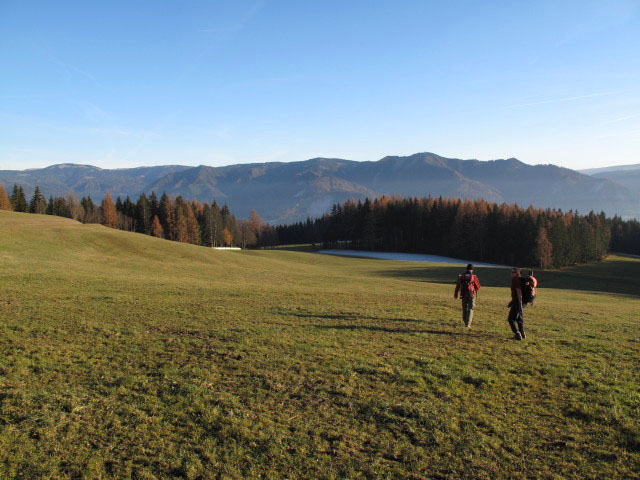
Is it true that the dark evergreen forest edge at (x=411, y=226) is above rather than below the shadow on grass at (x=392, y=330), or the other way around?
above

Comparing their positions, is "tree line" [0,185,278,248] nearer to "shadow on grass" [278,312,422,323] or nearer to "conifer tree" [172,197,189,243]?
"conifer tree" [172,197,189,243]

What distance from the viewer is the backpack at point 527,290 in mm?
16469

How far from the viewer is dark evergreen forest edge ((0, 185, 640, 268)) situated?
10269cm

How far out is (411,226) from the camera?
415 ft

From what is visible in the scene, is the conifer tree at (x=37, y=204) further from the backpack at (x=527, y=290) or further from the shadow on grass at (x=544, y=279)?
the backpack at (x=527, y=290)

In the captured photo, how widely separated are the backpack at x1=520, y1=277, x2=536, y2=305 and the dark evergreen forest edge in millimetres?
93393

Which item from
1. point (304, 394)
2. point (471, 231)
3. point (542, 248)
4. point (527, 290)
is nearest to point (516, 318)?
point (527, 290)

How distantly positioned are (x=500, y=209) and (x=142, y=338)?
401 ft

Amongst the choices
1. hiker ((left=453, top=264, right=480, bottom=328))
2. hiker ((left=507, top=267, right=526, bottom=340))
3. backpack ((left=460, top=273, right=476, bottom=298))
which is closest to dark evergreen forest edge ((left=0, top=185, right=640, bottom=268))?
hiker ((left=453, top=264, right=480, bottom=328))

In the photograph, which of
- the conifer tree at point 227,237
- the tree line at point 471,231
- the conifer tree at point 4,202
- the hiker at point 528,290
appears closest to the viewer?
the hiker at point 528,290

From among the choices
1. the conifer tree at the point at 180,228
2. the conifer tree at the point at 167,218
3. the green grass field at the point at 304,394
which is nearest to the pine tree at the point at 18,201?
the conifer tree at the point at 167,218

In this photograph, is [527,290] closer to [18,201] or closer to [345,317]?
[345,317]

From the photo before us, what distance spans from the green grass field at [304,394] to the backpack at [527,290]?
6.41ft

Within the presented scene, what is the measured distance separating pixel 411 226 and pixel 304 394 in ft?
397
